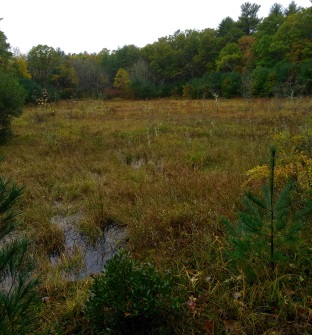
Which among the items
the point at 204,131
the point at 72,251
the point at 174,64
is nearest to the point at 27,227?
the point at 72,251

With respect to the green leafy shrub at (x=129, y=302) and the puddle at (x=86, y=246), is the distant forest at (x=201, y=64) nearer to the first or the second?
the puddle at (x=86, y=246)

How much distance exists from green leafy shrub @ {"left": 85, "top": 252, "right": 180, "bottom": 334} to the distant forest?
2272cm

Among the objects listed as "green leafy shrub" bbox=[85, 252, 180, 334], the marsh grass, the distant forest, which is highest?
the distant forest

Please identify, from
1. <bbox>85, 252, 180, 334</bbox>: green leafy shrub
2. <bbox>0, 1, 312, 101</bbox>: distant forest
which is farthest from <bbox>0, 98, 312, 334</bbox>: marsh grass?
<bbox>0, 1, 312, 101</bbox>: distant forest

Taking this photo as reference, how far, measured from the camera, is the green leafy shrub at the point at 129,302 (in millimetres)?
2062

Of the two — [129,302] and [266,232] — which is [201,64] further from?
[129,302]

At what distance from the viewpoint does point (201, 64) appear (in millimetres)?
49719

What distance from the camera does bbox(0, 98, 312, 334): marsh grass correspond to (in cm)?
242

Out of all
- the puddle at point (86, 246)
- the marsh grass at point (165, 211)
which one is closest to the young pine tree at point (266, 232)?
the marsh grass at point (165, 211)

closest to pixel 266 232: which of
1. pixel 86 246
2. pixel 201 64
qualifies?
pixel 86 246

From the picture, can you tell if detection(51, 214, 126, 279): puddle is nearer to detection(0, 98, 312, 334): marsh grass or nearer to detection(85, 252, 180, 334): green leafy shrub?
detection(0, 98, 312, 334): marsh grass

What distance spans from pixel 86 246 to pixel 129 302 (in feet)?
6.93

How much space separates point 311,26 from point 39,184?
3903cm

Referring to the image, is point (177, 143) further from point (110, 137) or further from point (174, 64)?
point (174, 64)
